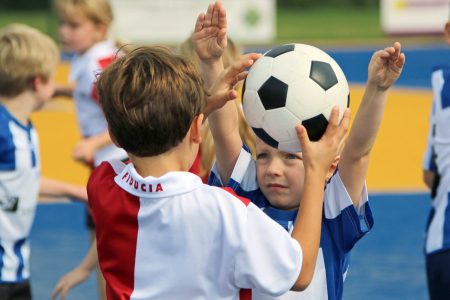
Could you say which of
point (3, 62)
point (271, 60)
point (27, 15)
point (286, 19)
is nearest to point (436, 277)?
point (271, 60)

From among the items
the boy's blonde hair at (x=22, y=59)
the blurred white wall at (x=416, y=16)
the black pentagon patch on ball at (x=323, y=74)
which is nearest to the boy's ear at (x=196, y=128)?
the black pentagon patch on ball at (x=323, y=74)

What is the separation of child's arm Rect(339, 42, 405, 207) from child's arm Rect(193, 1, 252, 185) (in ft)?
1.42

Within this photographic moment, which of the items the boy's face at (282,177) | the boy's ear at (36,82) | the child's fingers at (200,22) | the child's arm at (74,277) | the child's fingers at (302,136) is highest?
the child's fingers at (200,22)

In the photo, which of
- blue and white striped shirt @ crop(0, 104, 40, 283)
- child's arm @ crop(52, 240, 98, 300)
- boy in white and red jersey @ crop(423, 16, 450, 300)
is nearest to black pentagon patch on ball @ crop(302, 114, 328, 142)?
boy in white and red jersey @ crop(423, 16, 450, 300)

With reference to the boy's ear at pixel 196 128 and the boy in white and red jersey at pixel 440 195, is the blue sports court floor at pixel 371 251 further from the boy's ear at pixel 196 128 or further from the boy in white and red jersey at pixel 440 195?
the boy's ear at pixel 196 128

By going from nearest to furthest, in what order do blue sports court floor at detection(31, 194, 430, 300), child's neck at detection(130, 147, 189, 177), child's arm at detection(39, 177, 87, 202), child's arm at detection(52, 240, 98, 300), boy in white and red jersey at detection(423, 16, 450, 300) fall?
child's neck at detection(130, 147, 189, 177)
boy in white and red jersey at detection(423, 16, 450, 300)
child's arm at detection(52, 240, 98, 300)
child's arm at detection(39, 177, 87, 202)
blue sports court floor at detection(31, 194, 430, 300)

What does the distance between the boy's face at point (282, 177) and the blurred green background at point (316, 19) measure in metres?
21.3

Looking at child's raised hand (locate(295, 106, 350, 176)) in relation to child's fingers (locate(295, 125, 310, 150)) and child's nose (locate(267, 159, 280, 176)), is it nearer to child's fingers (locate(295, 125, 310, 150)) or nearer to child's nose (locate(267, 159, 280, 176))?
child's fingers (locate(295, 125, 310, 150))

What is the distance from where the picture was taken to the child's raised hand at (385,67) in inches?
124

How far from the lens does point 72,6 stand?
6887mm

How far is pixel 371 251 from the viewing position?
7.75 m

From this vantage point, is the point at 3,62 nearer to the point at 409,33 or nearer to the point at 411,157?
the point at 411,157

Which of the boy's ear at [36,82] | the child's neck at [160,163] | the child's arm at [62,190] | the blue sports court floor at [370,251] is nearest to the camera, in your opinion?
the child's neck at [160,163]

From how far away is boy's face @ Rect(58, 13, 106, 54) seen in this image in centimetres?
684
